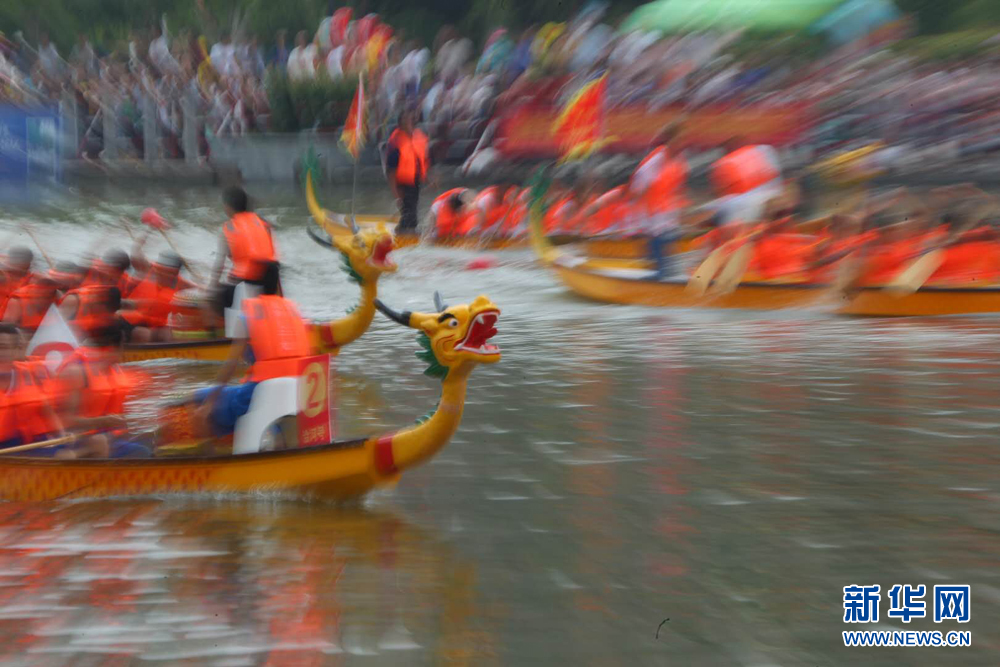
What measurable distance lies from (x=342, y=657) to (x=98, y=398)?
3.20 metres

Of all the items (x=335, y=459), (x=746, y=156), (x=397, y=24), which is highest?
(x=397, y=24)

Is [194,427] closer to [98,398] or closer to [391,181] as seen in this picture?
[98,398]

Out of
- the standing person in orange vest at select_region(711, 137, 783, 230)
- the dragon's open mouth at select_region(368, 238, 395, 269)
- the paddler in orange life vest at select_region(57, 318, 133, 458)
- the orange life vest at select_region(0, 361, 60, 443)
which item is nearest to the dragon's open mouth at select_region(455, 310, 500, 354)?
the paddler in orange life vest at select_region(57, 318, 133, 458)

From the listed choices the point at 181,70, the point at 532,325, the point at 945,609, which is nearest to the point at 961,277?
the point at 532,325

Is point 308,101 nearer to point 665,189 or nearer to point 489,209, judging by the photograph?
point 489,209

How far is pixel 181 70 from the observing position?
25.7 meters

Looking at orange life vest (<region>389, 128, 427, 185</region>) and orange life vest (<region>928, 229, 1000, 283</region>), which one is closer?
orange life vest (<region>928, 229, 1000, 283</region>)

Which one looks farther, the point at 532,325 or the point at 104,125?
the point at 104,125

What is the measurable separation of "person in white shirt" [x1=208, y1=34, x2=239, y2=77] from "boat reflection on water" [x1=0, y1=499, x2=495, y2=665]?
20955mm

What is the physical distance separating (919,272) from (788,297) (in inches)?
52.8

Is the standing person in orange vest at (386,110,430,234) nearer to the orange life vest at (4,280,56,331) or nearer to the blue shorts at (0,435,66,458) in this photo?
the orange life vest at (4,280,56,331)

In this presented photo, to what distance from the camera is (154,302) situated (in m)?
11.7

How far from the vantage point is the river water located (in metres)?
4.44

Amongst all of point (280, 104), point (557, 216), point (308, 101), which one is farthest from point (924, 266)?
point (280, 104)
